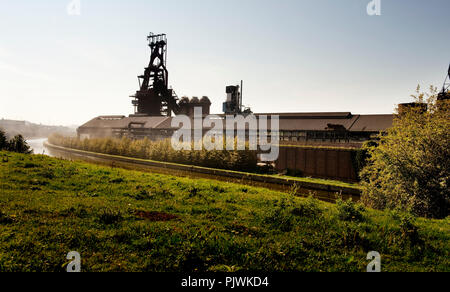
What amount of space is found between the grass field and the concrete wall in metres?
11.7

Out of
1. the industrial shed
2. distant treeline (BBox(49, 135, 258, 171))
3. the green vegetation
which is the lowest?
distant treeline (BBox(49, 135, 258, 171))

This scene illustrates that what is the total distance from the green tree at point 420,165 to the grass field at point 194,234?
2.07 m

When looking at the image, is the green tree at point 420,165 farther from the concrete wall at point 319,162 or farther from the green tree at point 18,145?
the green tree at point 18,145

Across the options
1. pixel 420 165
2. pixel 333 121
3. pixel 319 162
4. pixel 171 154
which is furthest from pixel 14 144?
pixel 333 121

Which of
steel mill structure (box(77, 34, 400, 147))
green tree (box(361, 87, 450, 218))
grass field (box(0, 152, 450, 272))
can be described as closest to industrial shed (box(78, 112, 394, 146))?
steel mill structure (box(77, 34, 400, 147))

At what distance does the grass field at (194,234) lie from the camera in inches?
168

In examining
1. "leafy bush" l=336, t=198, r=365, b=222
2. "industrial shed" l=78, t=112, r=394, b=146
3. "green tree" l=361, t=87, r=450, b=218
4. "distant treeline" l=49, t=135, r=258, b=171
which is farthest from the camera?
"industrial shed" l=78, t=112, r=394, b=146

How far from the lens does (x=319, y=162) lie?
809 inches

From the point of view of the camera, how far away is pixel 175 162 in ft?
88.4

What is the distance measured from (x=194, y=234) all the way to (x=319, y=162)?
17701 mm

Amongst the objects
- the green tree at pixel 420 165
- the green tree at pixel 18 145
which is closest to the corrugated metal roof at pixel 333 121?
the green tree at pixel 420 165

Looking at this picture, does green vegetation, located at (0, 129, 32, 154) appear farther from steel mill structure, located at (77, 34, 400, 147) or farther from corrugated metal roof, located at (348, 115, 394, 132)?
corrugated metal roof, located at (348, 115, 394, 132)

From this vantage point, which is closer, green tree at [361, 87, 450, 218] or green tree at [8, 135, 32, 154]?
green tree at [361, 87, 450, 218]

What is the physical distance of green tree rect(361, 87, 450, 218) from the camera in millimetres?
9266
